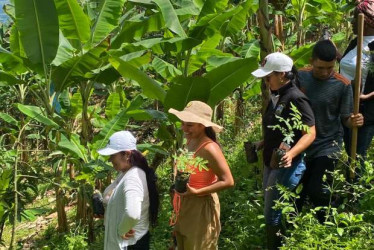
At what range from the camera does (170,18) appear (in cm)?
482

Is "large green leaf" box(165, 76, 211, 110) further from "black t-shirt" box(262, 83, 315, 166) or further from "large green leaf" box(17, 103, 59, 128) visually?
"large green leaf" box(17, 103, 59, 128)

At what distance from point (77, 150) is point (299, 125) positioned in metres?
2.42

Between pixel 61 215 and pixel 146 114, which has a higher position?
pixel 146 114

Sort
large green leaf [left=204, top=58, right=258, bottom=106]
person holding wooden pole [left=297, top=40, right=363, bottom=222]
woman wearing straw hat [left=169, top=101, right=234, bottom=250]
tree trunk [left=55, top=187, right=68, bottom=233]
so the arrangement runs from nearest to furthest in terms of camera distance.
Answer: woman wearing straw hat [left=169, top=101, right=234, bottom=250], person holding wooden pole [left=297, top=40, right=363, bottom=222], large green leaf [left=204, top=58, right=258, bottom=106], tree trunk [left=55, top=187, right=68, bottom=233]

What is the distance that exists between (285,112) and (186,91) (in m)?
1.17

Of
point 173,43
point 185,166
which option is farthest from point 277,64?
point 173,43

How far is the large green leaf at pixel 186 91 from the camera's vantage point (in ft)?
13.9

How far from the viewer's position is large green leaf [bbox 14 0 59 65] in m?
4.38

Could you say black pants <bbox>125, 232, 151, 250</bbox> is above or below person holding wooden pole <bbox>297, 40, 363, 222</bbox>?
below

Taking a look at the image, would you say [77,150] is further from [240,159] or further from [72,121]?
[240,159]

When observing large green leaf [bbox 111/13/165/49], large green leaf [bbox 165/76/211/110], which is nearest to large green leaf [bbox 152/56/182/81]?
large green leaf [bbox 111/13/165/49]

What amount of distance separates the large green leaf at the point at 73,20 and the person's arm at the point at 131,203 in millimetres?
2059

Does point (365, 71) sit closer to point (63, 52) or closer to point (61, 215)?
point (63, 52)

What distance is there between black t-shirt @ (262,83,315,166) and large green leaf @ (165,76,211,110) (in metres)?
0.93
